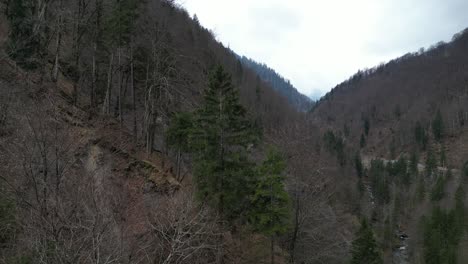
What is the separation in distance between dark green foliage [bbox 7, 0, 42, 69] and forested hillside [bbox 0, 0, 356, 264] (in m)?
0.07

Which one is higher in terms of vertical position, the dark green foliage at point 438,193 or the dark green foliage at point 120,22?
the dark green foliage at point 120,22

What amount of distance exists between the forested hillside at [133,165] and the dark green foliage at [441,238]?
2489 cm

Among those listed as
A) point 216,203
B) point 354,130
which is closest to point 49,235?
point 216,203

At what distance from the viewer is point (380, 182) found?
3346 inches

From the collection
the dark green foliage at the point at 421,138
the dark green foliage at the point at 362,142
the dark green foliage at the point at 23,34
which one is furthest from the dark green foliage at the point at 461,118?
the dark green foliage at the point at 23,34

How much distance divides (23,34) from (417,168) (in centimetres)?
10119

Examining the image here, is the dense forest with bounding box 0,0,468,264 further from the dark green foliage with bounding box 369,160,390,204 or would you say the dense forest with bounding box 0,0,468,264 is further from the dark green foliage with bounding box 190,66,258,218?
the dark green foliage with bounding box 369,160,390,204

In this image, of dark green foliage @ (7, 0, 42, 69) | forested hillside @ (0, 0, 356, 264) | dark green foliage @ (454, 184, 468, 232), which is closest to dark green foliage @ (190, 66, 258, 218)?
forested hillside @ (0, 0, 356, 264)

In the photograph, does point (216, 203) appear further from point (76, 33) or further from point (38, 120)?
point (76, 33)

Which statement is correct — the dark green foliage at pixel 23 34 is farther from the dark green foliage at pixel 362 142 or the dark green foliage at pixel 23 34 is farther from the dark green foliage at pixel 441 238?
the dark green foliage at pixel 362 142

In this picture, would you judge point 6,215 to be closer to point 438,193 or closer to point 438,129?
point 438,193

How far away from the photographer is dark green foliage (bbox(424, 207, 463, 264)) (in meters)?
42.9

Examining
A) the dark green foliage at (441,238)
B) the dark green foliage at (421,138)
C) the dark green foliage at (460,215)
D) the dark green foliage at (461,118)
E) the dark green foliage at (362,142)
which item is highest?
the dark green foliage at (461,118)

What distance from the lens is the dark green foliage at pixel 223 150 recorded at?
55.4ft
